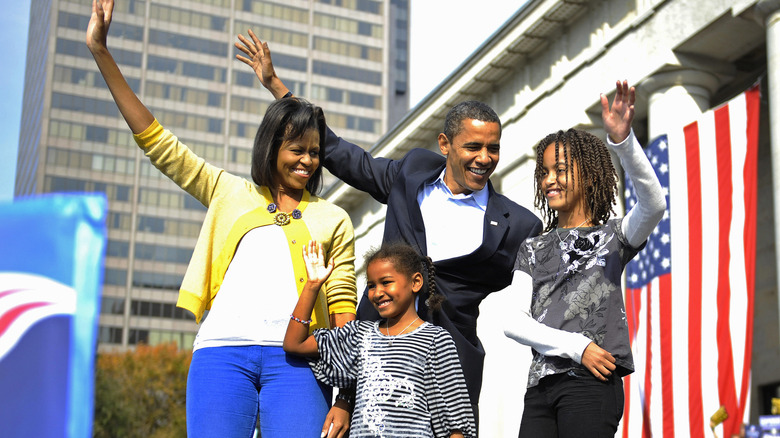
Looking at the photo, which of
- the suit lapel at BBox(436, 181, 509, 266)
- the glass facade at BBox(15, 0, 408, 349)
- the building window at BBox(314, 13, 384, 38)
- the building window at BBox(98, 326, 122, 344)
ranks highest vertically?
the building window at BBox(314, 13, 384, 38)

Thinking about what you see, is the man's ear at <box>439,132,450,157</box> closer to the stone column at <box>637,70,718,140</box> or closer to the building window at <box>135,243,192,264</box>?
the stone column at <box>637,70,718,140</box>

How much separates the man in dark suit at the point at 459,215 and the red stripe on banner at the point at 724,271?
34.3 ft

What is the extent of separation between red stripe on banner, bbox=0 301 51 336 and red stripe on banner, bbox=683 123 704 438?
43.1 ft

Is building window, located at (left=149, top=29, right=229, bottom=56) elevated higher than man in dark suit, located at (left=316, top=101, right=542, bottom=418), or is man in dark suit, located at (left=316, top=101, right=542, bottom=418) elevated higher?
building window, located at (left=149, top=29, right=229, bottom=56)

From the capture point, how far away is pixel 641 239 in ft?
13.5

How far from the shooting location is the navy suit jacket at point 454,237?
4.47 meters

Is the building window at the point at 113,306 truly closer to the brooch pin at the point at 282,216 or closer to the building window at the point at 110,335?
the building window at the point at 110,335

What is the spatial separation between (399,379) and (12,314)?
168 centimetres

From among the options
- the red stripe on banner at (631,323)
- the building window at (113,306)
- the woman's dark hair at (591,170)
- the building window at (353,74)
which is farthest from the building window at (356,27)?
the woman's dark hair at (591,170)

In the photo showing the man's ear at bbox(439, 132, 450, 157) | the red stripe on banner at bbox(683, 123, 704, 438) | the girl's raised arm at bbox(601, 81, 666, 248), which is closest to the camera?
the girl's raised arm at bbox(601, 81, 666, 248)

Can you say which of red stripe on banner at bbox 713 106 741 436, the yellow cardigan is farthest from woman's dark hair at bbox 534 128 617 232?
red stripe on banner at bbox 713 106 741 436

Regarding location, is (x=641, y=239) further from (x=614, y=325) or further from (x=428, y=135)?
(x=428, y=135)

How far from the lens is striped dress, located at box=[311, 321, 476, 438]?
13.2 ft

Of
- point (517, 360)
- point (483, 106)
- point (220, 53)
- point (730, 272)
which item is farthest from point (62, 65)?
point (483, 106)
